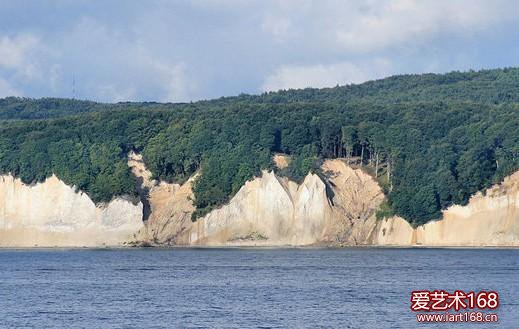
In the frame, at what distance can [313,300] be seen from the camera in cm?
6888

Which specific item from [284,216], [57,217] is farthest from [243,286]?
[57,217]

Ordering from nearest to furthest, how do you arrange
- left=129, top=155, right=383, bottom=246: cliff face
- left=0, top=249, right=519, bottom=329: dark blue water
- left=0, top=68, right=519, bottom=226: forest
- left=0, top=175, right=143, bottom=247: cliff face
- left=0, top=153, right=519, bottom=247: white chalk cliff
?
1. left=0, top=249, right=519, bottom=329: dark blue water
2. left=0, top=153, right=519, bottom=247: white chalk cliff
3. left=0, top=68, right=519, bottom=226: forest
4. left=129, top=155, right=383, bottom=246: cliff face
5. left=0, top=175, right=143, bottom=247: cliff face

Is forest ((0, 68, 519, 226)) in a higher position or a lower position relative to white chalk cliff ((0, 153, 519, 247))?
higher

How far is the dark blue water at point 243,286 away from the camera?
60.8 meters

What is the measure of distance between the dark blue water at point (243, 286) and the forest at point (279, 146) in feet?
39.5

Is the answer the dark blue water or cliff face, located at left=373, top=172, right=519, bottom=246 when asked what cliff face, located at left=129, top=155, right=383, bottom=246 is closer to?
cliff face, located at left=373, top=172, right=519, bottom=246

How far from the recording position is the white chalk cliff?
415ft

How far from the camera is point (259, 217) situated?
433 feet

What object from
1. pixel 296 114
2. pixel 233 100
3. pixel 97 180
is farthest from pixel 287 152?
pixel 233 100

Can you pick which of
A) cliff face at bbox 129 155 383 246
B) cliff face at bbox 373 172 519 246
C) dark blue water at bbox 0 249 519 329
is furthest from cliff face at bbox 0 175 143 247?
cliff face at bbox 373 172 519 246

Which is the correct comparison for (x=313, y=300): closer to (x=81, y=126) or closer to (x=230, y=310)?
(x=230, y=310)

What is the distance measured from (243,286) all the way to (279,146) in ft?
203

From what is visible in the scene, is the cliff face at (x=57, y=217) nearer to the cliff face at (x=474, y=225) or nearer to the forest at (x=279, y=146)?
the forest at (x=279, y=146)

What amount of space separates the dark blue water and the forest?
12051mm
